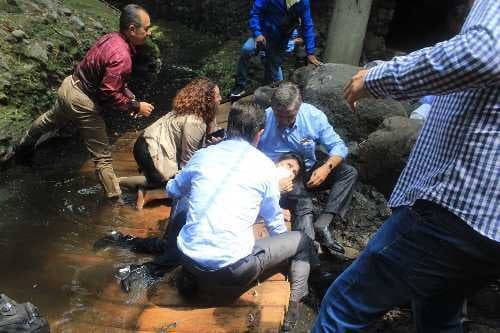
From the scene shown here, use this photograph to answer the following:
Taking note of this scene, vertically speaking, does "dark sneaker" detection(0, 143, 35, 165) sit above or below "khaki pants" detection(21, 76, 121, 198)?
below

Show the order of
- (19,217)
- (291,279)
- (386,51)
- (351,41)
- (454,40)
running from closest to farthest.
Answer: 1. (454,40)
2. (291,279)
3. (19,217)
4. (351,41)
5. (386,51)

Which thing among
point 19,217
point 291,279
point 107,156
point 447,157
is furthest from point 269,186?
point 19,217

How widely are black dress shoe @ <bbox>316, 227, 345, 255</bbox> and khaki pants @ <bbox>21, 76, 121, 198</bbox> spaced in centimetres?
203

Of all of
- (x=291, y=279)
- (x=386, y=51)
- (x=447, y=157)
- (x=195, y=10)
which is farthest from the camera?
(x=195, y=10)

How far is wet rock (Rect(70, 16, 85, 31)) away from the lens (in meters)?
7.48

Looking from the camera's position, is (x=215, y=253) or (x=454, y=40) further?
(x=215, y=253)

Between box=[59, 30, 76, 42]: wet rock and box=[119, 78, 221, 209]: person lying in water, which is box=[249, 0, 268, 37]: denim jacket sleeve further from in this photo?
Answer: box=[59, 30, 76, 42]: wet rock

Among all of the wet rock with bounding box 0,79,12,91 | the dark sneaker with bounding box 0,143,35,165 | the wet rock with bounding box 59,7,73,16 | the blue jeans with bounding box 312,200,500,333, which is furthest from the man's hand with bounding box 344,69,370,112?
the wet rock with bounding box 59,7,73,16

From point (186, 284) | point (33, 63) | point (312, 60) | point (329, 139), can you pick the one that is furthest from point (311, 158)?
point (33, 63)

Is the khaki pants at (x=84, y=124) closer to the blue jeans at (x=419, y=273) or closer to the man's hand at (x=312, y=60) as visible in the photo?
the blue jeans at (x=419, y=273)

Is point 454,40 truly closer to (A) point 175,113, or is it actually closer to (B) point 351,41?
(A) point 175,113

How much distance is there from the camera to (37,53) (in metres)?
6.09

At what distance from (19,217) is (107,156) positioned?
0.96 metres

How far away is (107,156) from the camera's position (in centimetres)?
467
